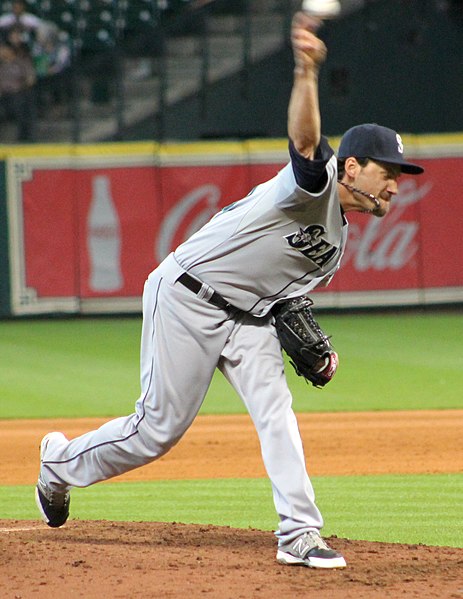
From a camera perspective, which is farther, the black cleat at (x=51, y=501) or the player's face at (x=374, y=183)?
the black cleat at (x=51, y=501)

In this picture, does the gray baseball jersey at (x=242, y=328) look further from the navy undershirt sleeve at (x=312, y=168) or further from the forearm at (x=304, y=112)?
the forearm at (x=304, y=112)

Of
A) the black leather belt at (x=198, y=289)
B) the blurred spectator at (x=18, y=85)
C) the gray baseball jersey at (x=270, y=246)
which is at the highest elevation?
the gray baseball jersey at (x=270, y=246)

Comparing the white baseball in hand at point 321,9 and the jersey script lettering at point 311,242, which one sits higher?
the white baseball in hand at point 321,9

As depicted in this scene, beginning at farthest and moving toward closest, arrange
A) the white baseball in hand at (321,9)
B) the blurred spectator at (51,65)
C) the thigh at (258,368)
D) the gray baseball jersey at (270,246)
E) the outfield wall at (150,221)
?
the blurred spectator at (51,65), the outfield wall at (150,221), the thigh at (258,368), the gray baseball jersey at (270,246), the white baseball in hand at (321,9)

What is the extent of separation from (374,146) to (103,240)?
978cm

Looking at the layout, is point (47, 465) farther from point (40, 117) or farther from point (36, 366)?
point (40, 117)

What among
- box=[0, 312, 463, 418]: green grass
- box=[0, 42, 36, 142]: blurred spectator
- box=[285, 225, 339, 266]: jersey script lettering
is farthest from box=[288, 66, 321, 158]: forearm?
box=[0, 42, 36, 142]: blurred spectator

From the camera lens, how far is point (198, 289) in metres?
4.43

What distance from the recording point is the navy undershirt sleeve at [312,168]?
3.95m

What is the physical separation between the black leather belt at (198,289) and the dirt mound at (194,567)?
36.8 inches

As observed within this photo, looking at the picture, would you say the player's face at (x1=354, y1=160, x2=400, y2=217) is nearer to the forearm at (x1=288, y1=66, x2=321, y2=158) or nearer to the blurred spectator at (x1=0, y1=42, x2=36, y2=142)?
the forearm at (x1=288, y1=66, x2=321, y2=158)

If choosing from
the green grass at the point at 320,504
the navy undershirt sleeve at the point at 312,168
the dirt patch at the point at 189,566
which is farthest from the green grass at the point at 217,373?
the navy undershirt sleeve at the point at 312,168

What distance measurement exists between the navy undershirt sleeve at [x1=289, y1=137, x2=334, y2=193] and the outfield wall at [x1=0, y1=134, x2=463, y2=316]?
988 cm

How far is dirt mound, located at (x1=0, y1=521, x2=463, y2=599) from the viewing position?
13.1ft
